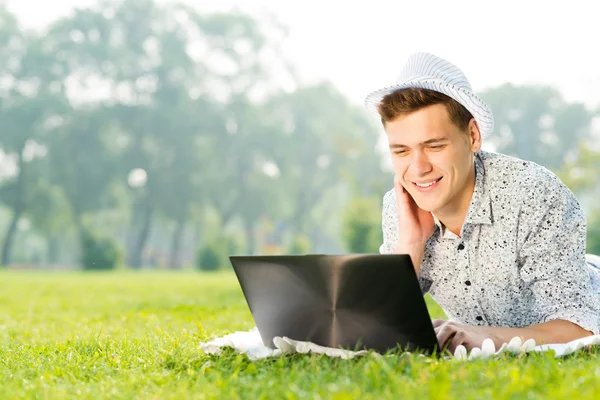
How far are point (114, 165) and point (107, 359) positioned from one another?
33005mm

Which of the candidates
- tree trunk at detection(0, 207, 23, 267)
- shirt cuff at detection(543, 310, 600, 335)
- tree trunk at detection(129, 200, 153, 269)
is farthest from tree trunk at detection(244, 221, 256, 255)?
shirt cuff at detection(543, 310, 600, 335)

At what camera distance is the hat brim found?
10.3ft

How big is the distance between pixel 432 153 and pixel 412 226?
50 cm


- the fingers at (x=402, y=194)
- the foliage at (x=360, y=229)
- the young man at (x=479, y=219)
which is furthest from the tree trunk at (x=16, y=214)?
the young man at (x=479, y=219)

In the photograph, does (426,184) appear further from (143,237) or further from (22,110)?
(22,110)

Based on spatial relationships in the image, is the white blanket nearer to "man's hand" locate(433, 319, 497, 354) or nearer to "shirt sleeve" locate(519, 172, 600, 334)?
"man's hand" locate(433, 319, 497, 354)

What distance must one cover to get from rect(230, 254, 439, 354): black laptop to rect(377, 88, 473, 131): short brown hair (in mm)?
973

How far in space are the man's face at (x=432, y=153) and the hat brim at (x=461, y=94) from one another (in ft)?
0.18

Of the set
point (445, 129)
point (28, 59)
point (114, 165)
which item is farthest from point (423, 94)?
point (28, 59)

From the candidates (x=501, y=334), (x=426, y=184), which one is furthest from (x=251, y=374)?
(x=426, y=184)

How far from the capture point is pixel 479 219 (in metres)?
3.34

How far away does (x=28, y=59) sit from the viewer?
35.6 meters

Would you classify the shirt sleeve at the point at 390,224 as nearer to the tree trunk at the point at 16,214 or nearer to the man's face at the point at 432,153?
the man's face at the point at 432,153

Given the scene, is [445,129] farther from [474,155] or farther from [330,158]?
[330,158]
